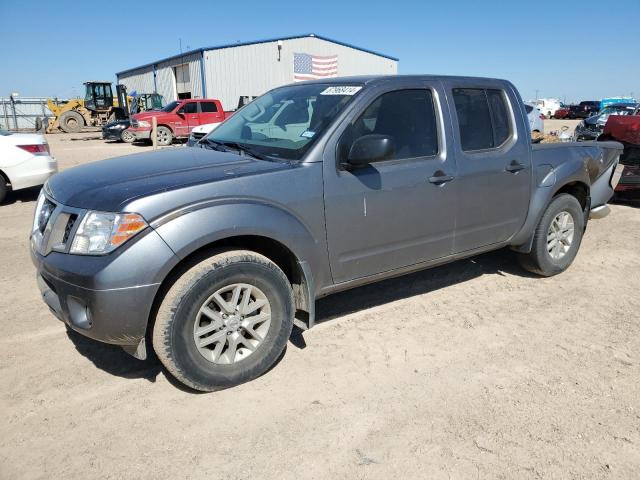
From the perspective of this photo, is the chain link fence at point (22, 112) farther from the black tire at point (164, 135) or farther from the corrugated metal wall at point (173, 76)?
the black tire at point (164, 135)

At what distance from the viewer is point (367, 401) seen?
2902mm

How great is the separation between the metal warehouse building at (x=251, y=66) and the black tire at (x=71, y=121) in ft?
21.5

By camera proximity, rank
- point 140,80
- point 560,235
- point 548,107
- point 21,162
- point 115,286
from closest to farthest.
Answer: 1. point 115,286
2. point 560,235
3. point 21,162
4. point 140,80
5. point 548,107

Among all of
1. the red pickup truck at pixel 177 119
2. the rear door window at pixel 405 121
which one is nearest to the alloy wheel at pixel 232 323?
the rear door window at pixel 405 121

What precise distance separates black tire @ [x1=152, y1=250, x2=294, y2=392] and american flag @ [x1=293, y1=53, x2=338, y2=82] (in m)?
29.4

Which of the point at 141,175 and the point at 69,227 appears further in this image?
the point at 141,175

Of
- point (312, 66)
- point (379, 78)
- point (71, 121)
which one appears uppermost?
point (312, 66)

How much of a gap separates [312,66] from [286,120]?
29800mm

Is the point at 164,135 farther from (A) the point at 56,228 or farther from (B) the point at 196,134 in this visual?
(A) the point at 56,228

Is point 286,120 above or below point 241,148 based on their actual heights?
above

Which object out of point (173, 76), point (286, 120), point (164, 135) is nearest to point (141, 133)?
point (164, 135)

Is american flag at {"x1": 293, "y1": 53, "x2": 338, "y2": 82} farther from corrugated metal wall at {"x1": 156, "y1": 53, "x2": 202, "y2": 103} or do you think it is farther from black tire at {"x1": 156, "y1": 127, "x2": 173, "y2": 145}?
black tire at {"x1": 156, "y1": 127, "x2": 173, "y2": 145}

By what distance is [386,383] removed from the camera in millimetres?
3084

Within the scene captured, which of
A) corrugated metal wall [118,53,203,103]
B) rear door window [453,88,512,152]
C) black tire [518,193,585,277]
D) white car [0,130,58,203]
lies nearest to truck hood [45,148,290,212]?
rear door window [453,88,512,152]
